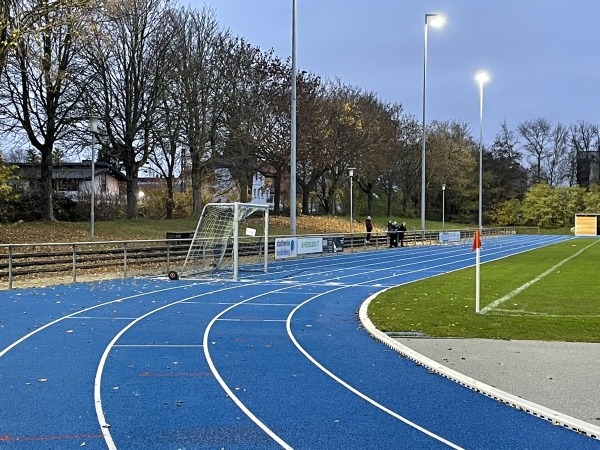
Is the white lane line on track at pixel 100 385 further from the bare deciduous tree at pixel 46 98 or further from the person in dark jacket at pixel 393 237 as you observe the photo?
the person in dark jacket at pixel 393 237

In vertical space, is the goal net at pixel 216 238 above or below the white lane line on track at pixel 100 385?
above

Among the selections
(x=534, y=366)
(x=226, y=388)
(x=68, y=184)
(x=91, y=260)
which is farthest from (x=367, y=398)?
(x=68, y=184)

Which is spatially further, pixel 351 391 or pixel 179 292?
pixel 179 292

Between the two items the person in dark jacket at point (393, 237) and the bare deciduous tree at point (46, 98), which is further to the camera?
the person in dark jacket at point (393, 237)

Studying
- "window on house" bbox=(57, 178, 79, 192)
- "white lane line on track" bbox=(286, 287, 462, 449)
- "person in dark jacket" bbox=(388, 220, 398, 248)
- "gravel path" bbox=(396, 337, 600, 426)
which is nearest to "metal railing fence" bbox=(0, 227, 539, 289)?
"white lane line on track" bbox=(286, 287, 462, 449)

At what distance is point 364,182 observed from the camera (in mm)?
68438

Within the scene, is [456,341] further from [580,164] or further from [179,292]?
[580,164]

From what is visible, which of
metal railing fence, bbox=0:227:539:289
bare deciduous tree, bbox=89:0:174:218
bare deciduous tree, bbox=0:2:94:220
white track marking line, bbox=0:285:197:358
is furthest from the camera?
bare deciduous tree, bbox=89:0:174:218

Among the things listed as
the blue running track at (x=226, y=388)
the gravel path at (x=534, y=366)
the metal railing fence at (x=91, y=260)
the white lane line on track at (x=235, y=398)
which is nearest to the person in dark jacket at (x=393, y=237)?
the metal railing fence at (x=91, y=260)

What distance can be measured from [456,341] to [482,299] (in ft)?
16.5

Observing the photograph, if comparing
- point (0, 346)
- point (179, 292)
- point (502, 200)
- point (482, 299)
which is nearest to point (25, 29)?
point (179, 292)

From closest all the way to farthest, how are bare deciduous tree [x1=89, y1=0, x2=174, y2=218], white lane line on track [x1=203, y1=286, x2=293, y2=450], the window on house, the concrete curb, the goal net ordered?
white lane line on track [x1=203, y1=286, x2=293, y2=450]
the concrete curb
the goal net
bare deciduous tree [x1=89, y1=0, x2=174, y2=218]
the window on house

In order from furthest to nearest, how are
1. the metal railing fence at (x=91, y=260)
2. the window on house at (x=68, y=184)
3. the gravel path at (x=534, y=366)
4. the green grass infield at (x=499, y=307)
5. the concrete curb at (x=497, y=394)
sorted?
1. the window on house at (x=68, y=184)
2. the metal railing fence at (x=91, y=260)
3. the green grass infield at (x=499, y=307)
4. the gravel path at (x=534, y=366)
5. the concrete curb at (x=497, y=394)

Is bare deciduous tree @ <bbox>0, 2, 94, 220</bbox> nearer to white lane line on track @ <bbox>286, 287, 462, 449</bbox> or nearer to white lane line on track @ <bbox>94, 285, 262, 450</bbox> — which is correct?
white lane line on track @ <bbox>94, 285, 262, 450</bbox>
